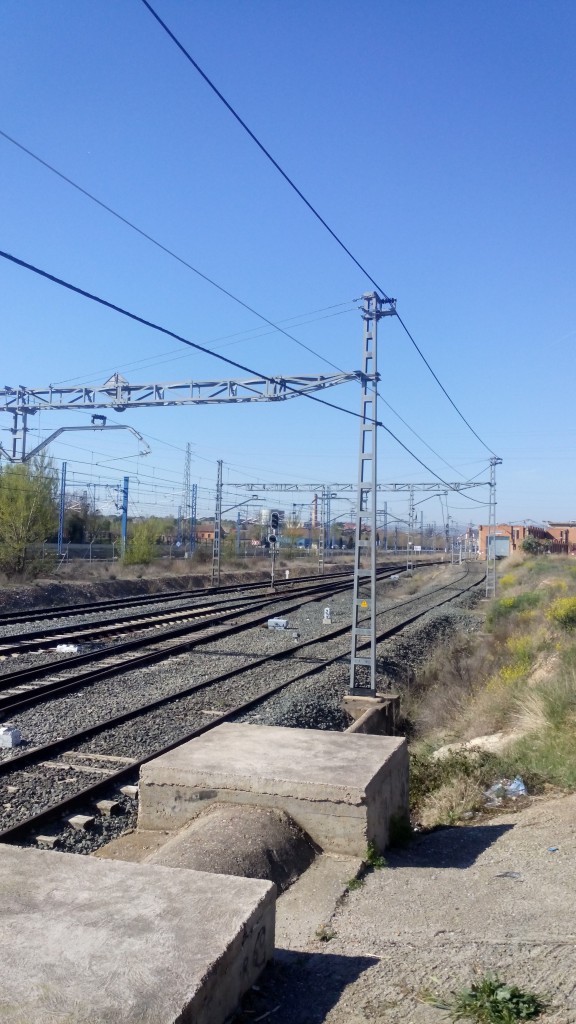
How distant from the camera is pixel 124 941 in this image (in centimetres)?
A: 337

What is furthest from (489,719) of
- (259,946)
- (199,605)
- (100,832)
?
(199,605)

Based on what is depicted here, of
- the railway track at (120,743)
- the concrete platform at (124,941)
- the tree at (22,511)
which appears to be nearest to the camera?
the concrete platform at (124,941)

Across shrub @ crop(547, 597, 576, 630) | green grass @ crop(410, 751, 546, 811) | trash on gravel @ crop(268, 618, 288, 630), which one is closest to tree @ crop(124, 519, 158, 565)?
trash on gravel @ crop(268, 618, 288, 630)

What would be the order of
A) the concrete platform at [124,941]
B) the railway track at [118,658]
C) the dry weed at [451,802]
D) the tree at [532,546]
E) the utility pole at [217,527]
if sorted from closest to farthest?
the concrete platform at [124,941] → the dry weed at [451,802] → the railway track at [118,658] → the utility pole at [217,527] → the tree at [532,546]

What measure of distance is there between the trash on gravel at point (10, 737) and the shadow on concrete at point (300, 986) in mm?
6813

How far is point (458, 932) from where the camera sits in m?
4.33

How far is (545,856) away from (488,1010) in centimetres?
Answer: 275

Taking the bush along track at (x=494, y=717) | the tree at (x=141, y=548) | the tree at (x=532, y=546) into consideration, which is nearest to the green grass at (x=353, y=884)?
the bush along track at (x=494, y=717)

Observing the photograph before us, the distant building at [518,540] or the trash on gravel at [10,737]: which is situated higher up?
the distant building at [518,540]

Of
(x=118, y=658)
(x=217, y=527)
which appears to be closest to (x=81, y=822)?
A: (x=118, y=658)

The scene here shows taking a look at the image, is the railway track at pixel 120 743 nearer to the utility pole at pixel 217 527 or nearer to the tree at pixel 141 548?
the utility pole at pixel 217 527

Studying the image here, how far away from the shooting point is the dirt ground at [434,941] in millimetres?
3562

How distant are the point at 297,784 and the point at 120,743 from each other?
17.5ft

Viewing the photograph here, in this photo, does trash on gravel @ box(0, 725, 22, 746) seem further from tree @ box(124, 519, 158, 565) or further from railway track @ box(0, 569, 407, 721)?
tree @ box(124, 519, 158, 565)
